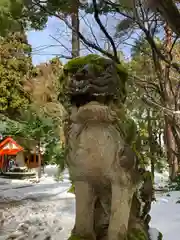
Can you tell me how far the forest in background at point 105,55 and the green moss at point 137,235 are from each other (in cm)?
69

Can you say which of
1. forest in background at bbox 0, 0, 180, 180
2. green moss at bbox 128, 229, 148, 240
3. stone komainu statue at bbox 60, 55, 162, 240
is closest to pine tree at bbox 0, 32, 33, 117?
forest in background at bbox 0, 0, 180, 180

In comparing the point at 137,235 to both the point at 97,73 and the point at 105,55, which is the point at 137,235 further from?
the point at 105,55

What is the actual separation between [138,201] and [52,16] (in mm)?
4527

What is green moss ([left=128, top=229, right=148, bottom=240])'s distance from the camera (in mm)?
2340

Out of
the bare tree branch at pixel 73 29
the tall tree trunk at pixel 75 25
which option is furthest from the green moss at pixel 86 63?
the tall tree trunk at pixel 75 25

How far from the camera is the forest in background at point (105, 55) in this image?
5.25 meters

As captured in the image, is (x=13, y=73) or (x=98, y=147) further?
(x=13, y=73)

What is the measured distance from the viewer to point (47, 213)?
19.3ft

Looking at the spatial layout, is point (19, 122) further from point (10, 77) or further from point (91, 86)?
point (91, 86)

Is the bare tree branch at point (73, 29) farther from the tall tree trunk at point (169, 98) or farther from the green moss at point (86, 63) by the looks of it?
the green moss at point (86, 63)

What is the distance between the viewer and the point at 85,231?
7.59 ft

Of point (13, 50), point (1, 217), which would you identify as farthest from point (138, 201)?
point (13, 50)

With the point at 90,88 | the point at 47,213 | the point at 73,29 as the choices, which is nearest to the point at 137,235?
the point at 90,88

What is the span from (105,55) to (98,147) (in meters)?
3.47
